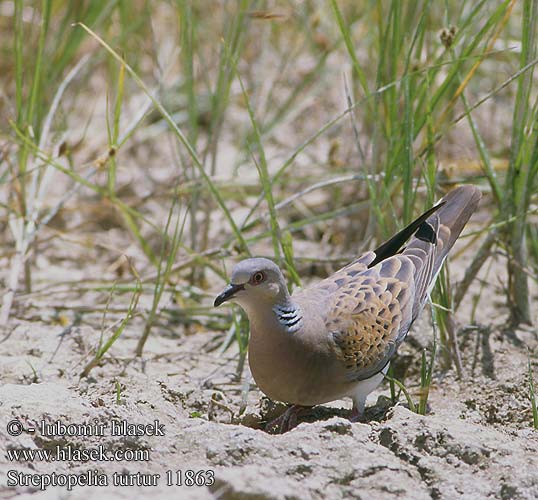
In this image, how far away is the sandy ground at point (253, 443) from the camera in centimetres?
254

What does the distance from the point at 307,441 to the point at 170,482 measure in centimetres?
44

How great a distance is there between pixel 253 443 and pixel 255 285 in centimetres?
77

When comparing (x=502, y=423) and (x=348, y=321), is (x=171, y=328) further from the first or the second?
(x=502, y=423)

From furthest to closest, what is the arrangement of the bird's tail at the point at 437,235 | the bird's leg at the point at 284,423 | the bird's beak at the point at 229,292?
the bird's tail at the point at 437,235
the bird's leg at the point at 284,423
the bird's beak at the point at 229,292

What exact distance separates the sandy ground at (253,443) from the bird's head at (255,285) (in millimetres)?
438

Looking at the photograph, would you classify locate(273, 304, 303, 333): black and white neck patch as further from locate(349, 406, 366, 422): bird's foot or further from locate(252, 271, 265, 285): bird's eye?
locate(349, 406, 366, 422): bird's foot

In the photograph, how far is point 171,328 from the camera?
4.64 metres

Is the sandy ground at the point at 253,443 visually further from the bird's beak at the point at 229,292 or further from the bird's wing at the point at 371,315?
the bird's beak at the point at 229,292

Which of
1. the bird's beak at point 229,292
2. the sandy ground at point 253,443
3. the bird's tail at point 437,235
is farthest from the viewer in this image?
the bird's tail at point 437,235

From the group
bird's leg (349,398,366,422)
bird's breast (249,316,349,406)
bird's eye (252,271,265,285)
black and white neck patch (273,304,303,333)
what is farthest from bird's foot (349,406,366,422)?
bird's eye (252,271,265,285)

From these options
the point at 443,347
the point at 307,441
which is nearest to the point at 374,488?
the point at 307,441

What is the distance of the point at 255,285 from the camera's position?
3371 millimetres

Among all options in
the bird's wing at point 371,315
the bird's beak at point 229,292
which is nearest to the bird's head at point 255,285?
the bird's beak at point 229,292

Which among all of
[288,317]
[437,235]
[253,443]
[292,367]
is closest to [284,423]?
[292,367]
